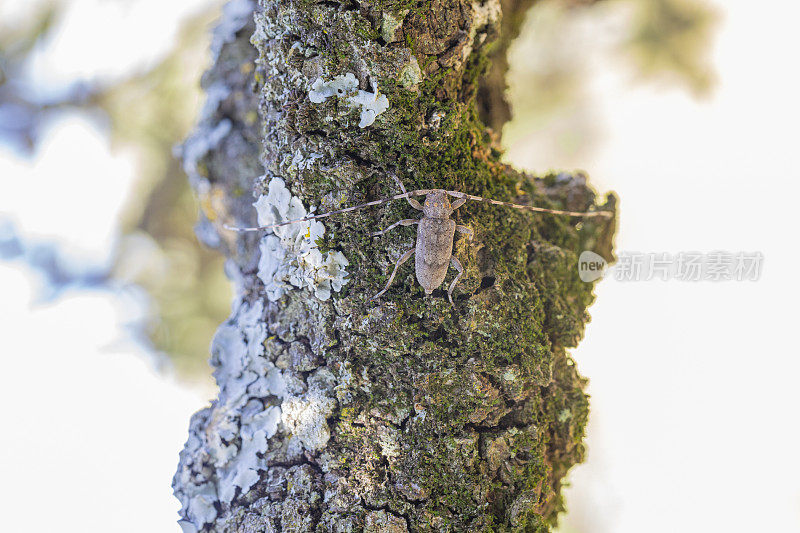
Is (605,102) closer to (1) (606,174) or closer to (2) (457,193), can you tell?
(1) (606,174)

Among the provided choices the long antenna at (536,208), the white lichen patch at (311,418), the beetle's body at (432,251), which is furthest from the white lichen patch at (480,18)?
the white lichen patch at (311,418)

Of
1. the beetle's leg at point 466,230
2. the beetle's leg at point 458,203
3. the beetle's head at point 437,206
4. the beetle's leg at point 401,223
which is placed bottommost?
the beetle's leg at point 401,223

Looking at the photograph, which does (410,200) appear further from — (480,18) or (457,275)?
(480,18)

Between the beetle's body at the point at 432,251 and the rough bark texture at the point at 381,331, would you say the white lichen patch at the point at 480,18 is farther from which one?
the beetle's body at the point at 432,251

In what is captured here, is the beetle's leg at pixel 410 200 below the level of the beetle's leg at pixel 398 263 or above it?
above

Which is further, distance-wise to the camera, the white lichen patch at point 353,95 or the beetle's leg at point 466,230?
the beetle's leg at point 466,230

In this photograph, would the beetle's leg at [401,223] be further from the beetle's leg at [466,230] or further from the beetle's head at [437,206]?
the beetle's leg at [466,230]

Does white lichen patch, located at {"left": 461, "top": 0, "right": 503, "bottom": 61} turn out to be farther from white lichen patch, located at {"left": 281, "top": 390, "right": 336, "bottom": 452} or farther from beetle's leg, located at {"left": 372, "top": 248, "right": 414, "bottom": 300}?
white lichen patch, located at {"left": 281, "top": 390, "right": 336, "bottom": 452}
